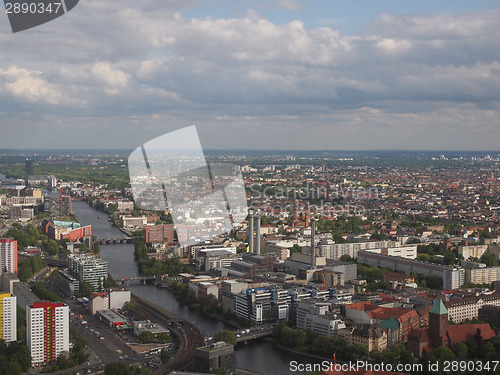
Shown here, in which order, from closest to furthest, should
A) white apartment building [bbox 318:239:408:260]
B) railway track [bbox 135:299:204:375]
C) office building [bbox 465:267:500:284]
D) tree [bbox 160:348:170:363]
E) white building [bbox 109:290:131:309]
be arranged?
railway track [bbox 135:299:204:375] → tree [bbox 160:348:170:363] → white building [bbox 109:290:131:309] → office building [bbox 465:267:500:284] → white apartment building [bbox 318:239:408:260]

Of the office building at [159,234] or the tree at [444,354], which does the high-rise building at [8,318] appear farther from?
the office building at [159,234]

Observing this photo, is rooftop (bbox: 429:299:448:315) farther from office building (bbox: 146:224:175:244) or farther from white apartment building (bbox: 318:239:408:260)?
office building (bbox: 146:224:175:244)

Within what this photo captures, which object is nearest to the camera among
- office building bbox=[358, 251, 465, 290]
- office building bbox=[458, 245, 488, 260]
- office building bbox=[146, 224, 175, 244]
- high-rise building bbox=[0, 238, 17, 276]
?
high-rise building bbox=[0, 238, 17, 276]

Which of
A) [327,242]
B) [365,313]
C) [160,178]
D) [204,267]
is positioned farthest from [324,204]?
[365,313]

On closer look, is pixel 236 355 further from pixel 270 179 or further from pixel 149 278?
pixel 270 179

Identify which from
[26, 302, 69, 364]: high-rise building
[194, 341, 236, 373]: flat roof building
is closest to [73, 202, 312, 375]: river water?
[194, 341, 236, 373]: flat roof building

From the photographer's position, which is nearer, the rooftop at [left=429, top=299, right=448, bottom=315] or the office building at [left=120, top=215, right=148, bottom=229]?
the rooftop at [left=429, top=299, right=448, bottom=315]

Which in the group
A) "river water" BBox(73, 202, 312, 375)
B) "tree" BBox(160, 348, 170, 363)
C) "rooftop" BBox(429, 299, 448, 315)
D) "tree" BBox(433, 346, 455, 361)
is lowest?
"river water" BBox(73, 202, 312, 375)

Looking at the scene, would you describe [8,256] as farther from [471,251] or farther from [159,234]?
[471,251]
